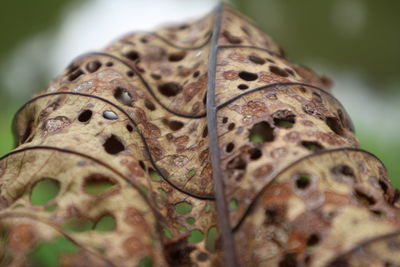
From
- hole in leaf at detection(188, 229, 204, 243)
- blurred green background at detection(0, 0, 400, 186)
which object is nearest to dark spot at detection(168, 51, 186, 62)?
hole in leaf at detection(188, 229, 204, 243)

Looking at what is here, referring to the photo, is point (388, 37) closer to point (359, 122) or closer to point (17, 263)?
point (359, 122)

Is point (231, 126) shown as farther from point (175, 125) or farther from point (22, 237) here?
point (22, 237)

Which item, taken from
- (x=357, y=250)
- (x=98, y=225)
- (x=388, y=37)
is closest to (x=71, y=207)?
(x=98, y=225)

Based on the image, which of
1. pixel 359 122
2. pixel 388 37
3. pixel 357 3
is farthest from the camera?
pixel 357 3

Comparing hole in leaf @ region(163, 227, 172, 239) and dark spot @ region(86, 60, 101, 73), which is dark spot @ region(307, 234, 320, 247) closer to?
hole in leaf @ region(163, 227, 172, 239)

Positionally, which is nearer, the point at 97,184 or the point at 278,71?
the point at 97,184

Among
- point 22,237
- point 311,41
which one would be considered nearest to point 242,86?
point 22,237
